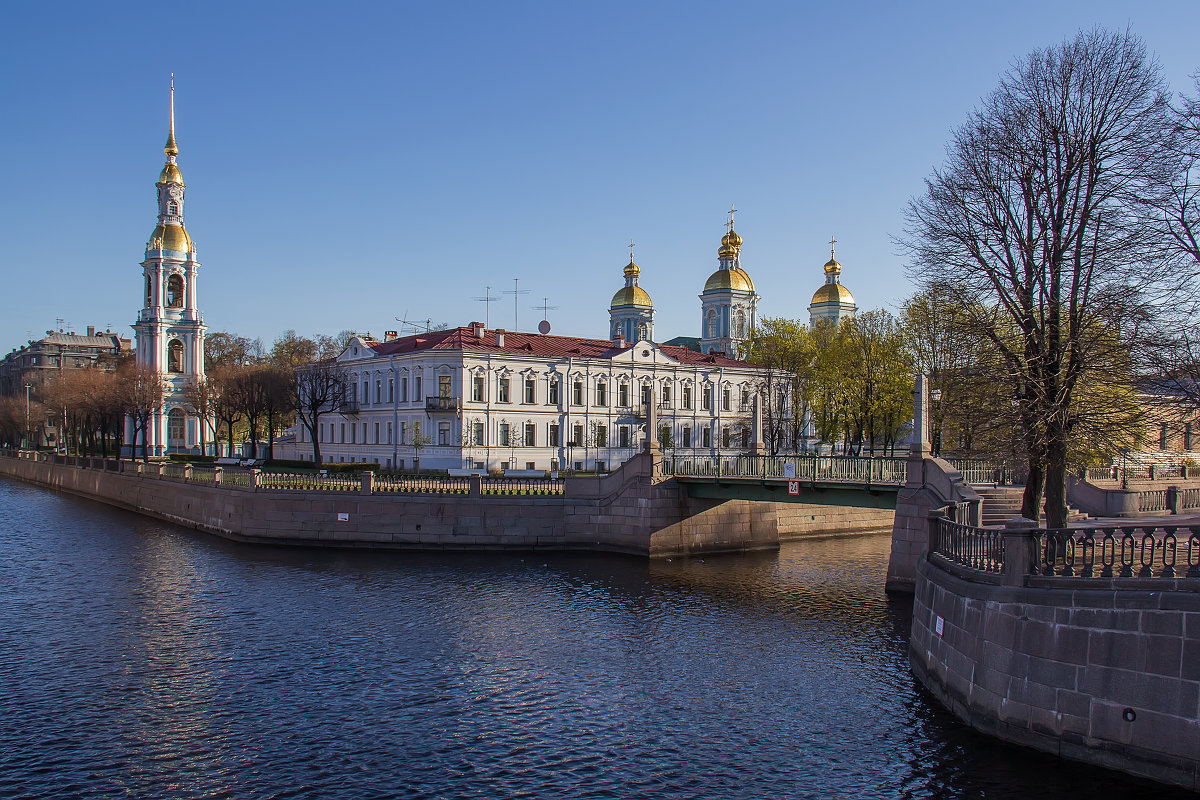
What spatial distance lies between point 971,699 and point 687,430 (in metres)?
57.8

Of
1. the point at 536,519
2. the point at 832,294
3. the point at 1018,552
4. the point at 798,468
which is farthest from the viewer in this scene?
the point at 832,294

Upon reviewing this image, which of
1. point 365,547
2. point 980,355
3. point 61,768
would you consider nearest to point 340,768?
point 61,768

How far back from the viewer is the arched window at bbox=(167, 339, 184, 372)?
97250mm

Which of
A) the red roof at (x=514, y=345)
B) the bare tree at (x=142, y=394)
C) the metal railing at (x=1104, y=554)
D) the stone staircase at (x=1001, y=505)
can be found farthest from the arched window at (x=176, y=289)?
the metal railing at (x=1104, y=554)

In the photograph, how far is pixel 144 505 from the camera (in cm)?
5591

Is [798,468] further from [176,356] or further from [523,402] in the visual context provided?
[176,356]

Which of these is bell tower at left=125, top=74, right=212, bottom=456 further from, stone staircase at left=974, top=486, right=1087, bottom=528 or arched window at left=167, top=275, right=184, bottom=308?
stone staircase at left=974, top=486, right=1087, bottom=528

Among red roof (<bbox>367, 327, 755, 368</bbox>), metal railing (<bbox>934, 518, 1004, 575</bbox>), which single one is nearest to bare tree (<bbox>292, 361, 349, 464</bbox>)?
red roof (<bbox>367, 327, 755, 368</bbox>)

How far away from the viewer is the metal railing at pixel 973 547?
56.4 ft

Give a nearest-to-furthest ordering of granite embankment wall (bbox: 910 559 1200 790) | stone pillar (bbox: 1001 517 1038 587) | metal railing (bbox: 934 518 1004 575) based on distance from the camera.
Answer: granite embankment wall (bbox: 910 559 1200 790), stone pillar (bbox: 1001 517 1038 587), metal railing (bbox: 934 518 1004 575)

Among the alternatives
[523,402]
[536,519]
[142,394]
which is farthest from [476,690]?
[142,394]

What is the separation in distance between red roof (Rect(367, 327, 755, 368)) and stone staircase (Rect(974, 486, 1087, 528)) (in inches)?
1542

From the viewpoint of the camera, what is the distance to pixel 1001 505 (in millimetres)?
30438

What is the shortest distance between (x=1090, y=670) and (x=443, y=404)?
171ft
